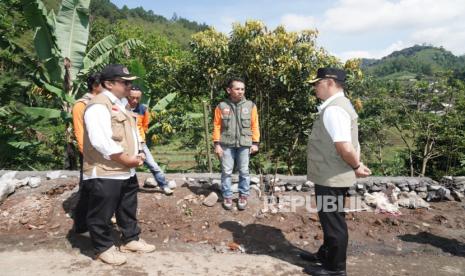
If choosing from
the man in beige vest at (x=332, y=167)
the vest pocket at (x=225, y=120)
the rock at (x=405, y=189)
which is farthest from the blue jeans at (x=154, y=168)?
the rock at (x=405, y=189)

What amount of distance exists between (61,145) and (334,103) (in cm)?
658

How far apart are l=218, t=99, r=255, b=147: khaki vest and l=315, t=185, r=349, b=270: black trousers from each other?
1639mm

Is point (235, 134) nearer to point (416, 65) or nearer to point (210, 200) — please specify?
point (210, 200)

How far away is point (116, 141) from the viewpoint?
11.5 feet

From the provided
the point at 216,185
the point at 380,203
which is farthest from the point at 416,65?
the point at 216,185

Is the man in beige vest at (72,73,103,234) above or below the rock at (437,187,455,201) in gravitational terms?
above

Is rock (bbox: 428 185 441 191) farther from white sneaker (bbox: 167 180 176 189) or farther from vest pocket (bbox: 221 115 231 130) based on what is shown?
white sneaker (bbox: 167 180 176 189)

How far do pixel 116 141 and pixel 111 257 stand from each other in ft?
3.73

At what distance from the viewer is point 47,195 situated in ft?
17.2

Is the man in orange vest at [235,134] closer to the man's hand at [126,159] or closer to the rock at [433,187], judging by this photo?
the man's hand at [126,159]

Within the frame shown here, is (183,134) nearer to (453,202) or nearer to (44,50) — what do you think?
(44,50)

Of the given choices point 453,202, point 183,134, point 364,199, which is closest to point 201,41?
point 183,134

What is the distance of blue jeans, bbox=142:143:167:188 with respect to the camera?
510 cm

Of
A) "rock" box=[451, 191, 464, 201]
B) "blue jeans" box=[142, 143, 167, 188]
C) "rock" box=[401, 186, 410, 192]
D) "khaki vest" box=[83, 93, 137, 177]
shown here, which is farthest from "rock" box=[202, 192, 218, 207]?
"rock" box=[451, 191, 464, 201]
